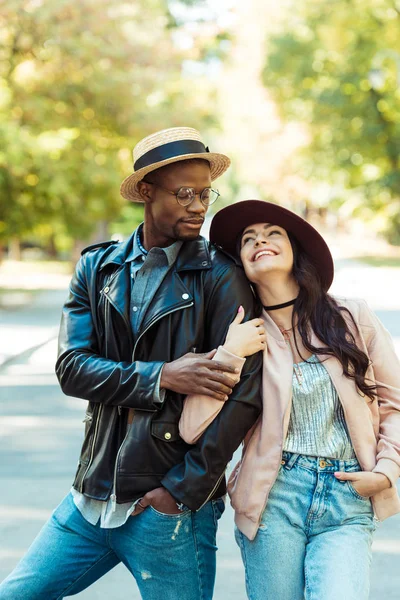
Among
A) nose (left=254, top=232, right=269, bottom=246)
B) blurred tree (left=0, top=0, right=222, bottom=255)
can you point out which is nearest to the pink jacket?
nose (left=254, top=232, right=269, bottom=246)

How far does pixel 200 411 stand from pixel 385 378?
72 centimetres

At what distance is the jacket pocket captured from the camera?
2.57 m

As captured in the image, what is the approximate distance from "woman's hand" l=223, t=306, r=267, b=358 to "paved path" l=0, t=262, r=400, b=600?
86.9 inches

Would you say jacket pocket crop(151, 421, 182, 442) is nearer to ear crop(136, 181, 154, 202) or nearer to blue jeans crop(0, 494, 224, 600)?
blue jeans crop(0, 494, 224, 600)

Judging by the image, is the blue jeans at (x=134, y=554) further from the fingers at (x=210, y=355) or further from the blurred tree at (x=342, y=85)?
the blurred tree at (x=342, y=85)

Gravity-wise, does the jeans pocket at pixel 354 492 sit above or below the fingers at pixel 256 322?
below

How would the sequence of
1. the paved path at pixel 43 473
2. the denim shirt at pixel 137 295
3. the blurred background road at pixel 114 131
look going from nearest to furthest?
the denim shirt at pixel 137 295
the paved path at pixel 43 473
the blurred background road at pixel 114 131

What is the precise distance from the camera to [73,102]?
A: 23109 millimetres

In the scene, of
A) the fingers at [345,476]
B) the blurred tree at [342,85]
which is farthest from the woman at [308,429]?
the blurred tree at [342,85]

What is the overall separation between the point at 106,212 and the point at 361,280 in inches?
332

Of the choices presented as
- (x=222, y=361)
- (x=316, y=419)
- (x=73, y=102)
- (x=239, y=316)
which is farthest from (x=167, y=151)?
(x=73, y=102)

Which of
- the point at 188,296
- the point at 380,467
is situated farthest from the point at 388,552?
the point at 188,296

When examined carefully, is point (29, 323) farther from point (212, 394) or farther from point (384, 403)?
point (212, 394)

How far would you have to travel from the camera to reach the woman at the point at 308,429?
265 centimetres
